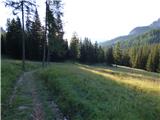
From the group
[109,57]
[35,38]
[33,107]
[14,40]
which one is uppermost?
[35,38]

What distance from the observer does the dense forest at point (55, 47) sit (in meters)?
46.2

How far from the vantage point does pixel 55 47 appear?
161 feet

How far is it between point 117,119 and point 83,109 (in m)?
1.57

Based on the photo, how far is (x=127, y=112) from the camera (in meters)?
10.4

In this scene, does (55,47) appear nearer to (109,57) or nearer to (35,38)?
(35,38)

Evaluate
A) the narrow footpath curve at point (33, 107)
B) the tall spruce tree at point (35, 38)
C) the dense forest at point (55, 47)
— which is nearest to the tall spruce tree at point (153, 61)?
the dense forest at point (55, 47)

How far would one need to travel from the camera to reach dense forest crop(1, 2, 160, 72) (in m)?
46.2

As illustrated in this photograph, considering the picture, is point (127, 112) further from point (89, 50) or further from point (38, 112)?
point (89, 50)

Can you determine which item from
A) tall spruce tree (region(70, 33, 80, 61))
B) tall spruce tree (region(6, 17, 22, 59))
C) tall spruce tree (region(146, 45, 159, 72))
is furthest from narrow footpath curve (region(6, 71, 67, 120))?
tall spruce tree (region(146, 45, 159, 72))

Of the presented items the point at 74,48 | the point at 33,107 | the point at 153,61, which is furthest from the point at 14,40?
the point at 33,107

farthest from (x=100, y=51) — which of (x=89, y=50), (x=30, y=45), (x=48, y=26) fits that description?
(x=48, y=26)

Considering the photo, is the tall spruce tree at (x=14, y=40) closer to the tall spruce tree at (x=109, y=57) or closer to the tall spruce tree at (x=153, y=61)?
the tall spruce tree at (x=109, y=57)

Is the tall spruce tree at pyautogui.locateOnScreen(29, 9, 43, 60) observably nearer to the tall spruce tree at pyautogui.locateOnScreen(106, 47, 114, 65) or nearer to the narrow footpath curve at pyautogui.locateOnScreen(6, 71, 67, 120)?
the tall spruce tree at pyautogui.locateOnScreen(106, 47, 114, 65)

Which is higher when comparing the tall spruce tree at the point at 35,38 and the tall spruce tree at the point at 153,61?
the tall spruce tree at the point at 35,38
